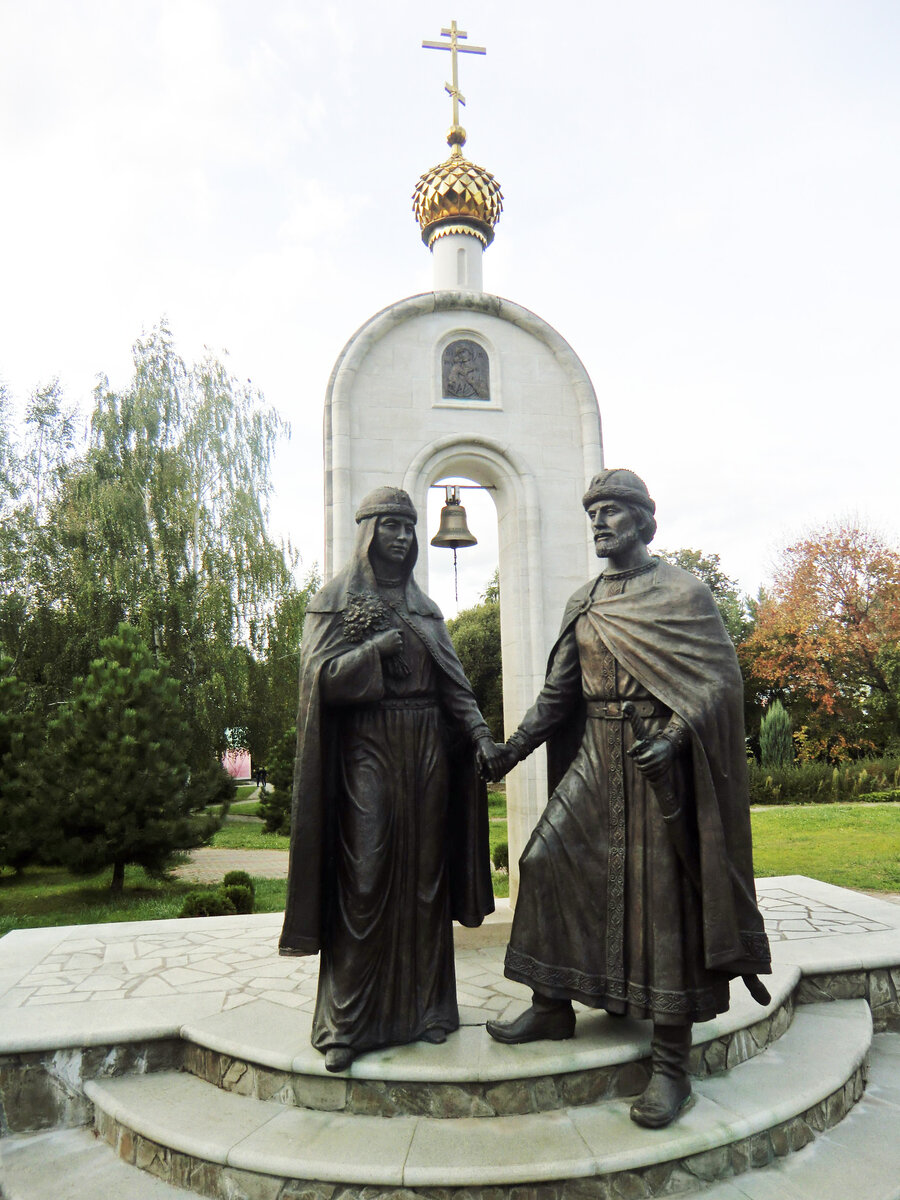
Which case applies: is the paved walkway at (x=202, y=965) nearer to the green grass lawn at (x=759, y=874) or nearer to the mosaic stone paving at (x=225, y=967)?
the mosaic stone paving at (x=225, y=967)

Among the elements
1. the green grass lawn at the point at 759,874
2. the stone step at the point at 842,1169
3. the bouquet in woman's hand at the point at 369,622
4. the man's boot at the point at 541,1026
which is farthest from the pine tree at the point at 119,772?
the stone step at the point at 842,1169

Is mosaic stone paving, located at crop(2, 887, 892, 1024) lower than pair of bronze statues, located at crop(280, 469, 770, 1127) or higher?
lower

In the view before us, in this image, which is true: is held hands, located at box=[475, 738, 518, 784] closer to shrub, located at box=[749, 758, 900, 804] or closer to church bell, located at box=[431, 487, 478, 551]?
church bell, located at box=[431, 487, 478, 551]

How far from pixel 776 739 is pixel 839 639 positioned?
3.02 m

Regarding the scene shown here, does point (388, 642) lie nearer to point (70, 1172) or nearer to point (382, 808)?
point (382, 808)

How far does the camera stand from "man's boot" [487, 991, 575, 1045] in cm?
352

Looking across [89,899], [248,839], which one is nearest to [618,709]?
[89,899]

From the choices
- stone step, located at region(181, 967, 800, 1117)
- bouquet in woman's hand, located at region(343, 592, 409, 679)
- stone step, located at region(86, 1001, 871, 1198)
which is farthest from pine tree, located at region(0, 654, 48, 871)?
bouquet in woman's hand, located at region(343, 592, 409, 679)

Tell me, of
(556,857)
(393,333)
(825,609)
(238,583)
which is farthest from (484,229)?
(825,609)

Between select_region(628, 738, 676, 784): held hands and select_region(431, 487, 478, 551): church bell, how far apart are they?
3.86m

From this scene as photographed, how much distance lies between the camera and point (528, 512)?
20.1 ft

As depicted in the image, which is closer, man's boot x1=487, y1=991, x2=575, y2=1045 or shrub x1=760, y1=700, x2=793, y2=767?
man's boot x1=487, y1=991, x2=575, y2=1045

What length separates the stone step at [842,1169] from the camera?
2.97 metres

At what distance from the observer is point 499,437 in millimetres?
6188
